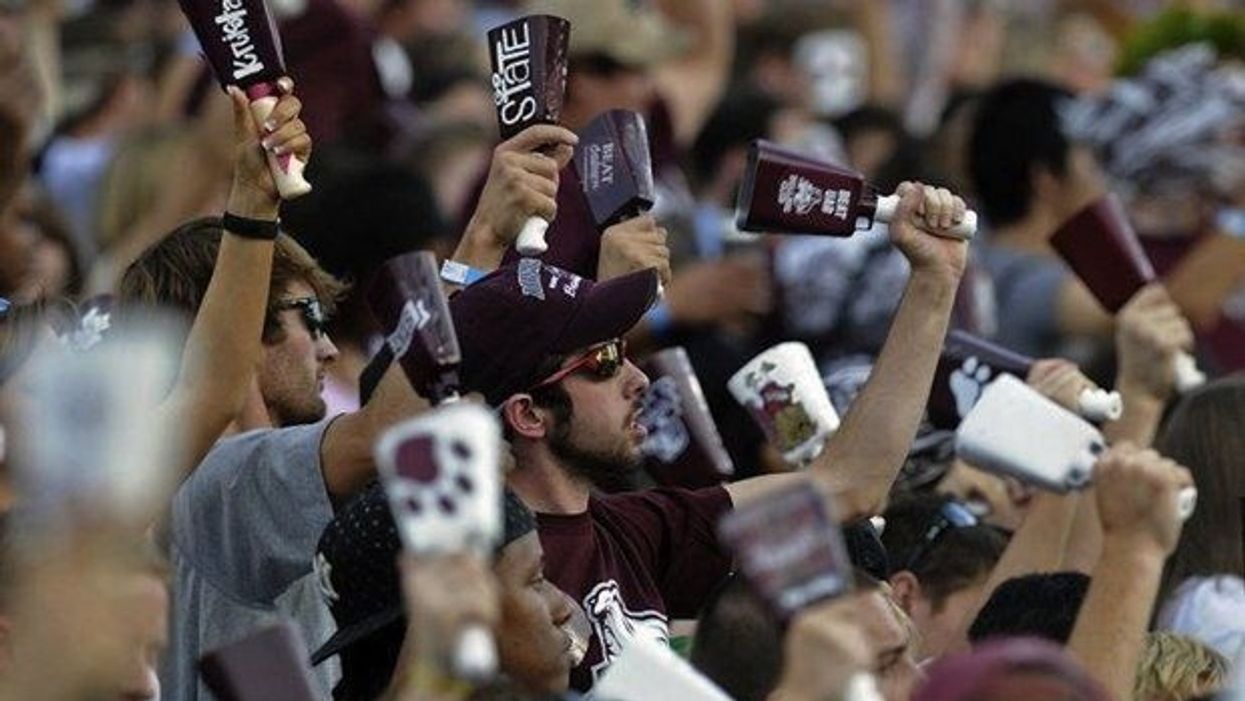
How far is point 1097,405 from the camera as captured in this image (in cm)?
655

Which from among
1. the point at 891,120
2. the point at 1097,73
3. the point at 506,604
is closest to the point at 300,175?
the point at 506,604

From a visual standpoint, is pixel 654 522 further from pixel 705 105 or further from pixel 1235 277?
pixel 705 105

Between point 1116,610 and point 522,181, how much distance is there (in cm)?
153

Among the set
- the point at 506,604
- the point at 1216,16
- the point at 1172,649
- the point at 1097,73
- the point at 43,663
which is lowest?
the point at 1097,73

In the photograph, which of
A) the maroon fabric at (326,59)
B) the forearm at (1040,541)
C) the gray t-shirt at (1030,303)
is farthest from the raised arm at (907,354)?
the gray t-shirt at (1030,303)

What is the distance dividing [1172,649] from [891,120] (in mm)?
5989

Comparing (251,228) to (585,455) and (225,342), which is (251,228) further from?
(585,455)

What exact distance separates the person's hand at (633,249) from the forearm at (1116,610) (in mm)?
1504

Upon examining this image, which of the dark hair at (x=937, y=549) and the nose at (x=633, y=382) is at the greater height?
the nose at (x=633, y=382)

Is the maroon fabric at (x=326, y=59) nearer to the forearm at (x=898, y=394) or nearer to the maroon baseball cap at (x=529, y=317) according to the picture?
the forearm at (x=898, y=394)

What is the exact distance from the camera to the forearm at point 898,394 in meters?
6.21

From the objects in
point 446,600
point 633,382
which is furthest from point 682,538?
point 446,600

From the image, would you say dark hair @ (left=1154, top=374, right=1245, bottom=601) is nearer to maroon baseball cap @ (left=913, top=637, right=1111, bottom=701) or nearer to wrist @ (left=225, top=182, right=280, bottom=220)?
wrist @ (left=225, top=182, right=280, bottom=220)

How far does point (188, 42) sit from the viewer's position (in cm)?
1079
